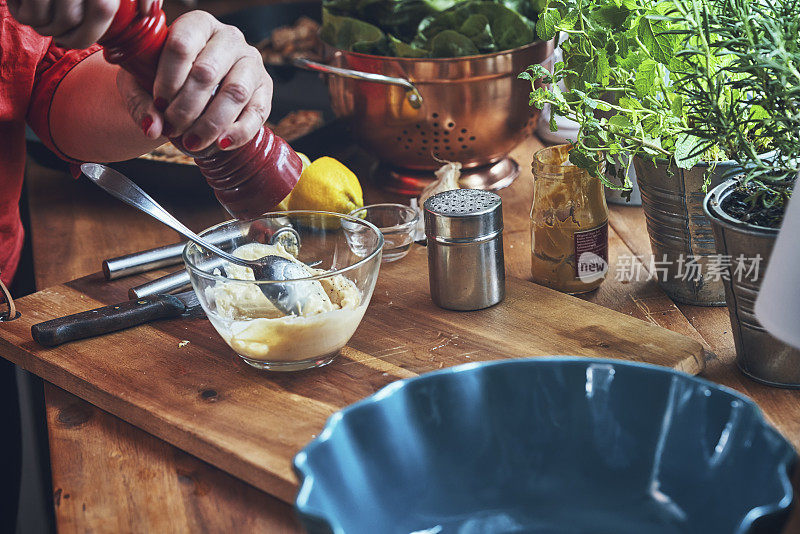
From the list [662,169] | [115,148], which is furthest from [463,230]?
[115,148]

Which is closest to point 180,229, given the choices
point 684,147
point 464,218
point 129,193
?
point 129,193

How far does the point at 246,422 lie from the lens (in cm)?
70

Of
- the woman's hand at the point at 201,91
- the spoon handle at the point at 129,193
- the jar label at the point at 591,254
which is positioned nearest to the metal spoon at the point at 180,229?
the spoon handle at the point at 129,193

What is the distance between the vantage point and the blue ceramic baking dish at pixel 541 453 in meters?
0.53

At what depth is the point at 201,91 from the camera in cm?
74

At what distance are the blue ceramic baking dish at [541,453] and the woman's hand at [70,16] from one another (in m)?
0.37

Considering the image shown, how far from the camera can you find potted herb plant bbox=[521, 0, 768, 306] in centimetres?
74

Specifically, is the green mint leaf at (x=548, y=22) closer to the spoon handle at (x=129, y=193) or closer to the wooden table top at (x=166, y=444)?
the wooden table top at (x=166, y=444)

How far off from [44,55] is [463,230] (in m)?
0.66

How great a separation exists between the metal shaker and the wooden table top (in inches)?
5.0

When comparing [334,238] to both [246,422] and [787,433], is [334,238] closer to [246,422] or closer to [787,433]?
[246,422]

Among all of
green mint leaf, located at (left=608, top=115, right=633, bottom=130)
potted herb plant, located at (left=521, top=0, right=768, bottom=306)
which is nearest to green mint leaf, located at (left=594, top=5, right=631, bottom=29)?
potted herb plant, located at (left=521, top=0, right=768, bottom=306)

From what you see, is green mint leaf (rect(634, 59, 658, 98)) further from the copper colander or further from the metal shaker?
the copper colander

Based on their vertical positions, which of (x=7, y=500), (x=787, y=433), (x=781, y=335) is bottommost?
(x=7, y=500)
